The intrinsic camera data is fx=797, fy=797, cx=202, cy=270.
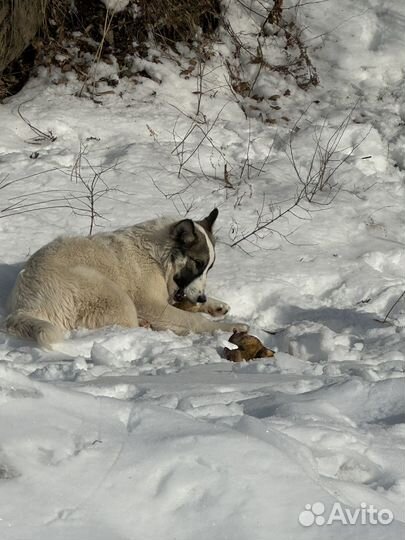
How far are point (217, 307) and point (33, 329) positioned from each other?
6.38 feet

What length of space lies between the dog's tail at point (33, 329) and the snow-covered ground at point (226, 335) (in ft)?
0.45

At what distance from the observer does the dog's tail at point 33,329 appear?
18.6ft

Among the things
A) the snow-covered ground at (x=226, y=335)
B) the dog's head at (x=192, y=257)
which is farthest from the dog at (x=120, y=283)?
the snow-covered ground at (x=226, y=335)

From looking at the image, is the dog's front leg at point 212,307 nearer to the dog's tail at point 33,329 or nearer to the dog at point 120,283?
the dog at point 120,283

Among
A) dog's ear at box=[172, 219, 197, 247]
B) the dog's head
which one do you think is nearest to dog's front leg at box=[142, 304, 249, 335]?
the dog's head

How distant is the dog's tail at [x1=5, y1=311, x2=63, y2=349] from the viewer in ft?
18.6

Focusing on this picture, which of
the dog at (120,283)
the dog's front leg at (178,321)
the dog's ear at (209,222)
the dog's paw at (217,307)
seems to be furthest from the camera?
the dog's ear at (209,222)

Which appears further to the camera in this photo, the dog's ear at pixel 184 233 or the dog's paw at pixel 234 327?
the dog's ear at pixel 184 233

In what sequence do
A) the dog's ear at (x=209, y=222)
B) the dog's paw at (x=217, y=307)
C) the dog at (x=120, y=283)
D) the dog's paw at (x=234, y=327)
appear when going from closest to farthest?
the dog at (x=120, y=283)
the dog's paw at (x=234, y=327)
the dog's paw at (x=217, y=307)
the dog's ear at (x=209, y=222)

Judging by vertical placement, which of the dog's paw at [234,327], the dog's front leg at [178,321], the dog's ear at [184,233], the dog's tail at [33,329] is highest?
the dog's ear at [184,233]

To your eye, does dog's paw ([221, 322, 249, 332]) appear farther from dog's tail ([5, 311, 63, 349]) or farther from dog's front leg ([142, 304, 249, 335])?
dog's tail ([5, 311, 63, 349])

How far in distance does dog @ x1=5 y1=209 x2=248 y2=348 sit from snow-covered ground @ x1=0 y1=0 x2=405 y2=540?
13.8 inches

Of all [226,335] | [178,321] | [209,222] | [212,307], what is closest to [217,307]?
[212,307]

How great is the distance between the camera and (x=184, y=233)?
7.27 meters
